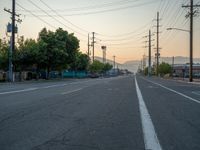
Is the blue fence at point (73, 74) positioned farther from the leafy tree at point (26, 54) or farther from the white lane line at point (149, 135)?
the white lane line at point (149, 135)

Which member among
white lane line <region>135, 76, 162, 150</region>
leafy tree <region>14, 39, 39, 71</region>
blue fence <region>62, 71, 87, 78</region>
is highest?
leafy tree <region>14, 39, 39, 71</region>

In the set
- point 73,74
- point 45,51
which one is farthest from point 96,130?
point 73,74

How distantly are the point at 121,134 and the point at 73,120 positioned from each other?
231 cm

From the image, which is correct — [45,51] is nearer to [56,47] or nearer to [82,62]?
[56,47]

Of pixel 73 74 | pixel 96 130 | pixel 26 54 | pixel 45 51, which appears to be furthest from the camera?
pixel 73 74

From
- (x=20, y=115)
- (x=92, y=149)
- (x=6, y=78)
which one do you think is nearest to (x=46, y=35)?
(x=6, y=78)

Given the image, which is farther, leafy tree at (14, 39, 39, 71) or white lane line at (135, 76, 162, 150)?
leafy tree at (14, 39, 39, 71)

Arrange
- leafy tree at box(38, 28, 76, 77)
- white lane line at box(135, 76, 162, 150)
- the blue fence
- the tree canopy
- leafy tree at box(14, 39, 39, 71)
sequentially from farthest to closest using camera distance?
the blue fence < leafy tree at box(38, 28, 76, 77) < the tree canopy < leafy tree at box(14, 39, 39, 71) < white lane line at box(135, 76, 162, 150)

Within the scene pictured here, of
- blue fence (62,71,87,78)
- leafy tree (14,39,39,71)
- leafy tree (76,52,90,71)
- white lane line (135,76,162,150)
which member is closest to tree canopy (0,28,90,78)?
leafy tree (14,39,39,71)

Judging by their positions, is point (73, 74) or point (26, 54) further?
point (73, 74)

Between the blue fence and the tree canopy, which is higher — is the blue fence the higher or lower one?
the lower one

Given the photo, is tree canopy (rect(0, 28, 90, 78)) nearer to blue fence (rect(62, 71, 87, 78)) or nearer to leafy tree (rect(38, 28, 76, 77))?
leafy tree (rect(38, 28, 76, 77))

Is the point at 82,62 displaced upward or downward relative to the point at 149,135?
upward

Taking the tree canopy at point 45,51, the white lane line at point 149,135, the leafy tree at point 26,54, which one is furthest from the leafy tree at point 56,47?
the white lane line at point 149,135
